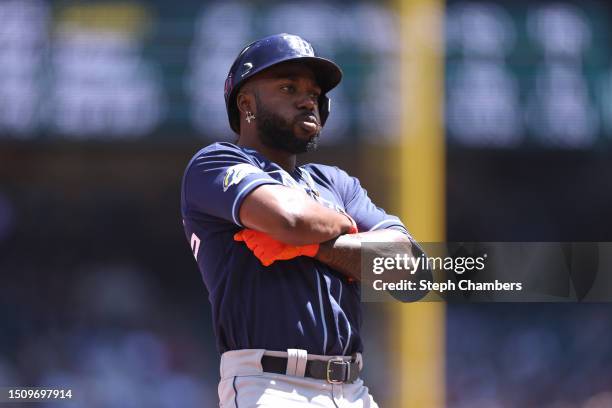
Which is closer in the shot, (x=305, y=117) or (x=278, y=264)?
(x=278, y=264)

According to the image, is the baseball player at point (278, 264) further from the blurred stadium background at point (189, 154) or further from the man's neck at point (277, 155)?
the blurred stadium background at point (189, 154)

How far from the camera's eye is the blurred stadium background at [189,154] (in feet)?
16.5

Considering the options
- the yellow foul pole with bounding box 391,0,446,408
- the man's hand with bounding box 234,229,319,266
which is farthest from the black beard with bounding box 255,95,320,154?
the yellow foul pole with bounding box 391,0,446,408

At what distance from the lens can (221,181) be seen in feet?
7.63

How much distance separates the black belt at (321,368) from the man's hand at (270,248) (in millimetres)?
228

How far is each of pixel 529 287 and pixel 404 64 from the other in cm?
142

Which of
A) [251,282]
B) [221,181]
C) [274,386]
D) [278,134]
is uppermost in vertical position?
[278,134]

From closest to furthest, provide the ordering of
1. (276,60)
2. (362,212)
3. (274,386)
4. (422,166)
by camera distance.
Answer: (274,386)
(276,60)
(362,212)
(422,166)

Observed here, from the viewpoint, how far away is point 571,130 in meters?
5.18

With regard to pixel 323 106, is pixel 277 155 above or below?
below

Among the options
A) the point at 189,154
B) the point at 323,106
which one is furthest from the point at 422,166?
the point at 323,106

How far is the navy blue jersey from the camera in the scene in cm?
227

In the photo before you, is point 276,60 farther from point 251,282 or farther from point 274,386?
point 274,386

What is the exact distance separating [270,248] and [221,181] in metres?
0.20
